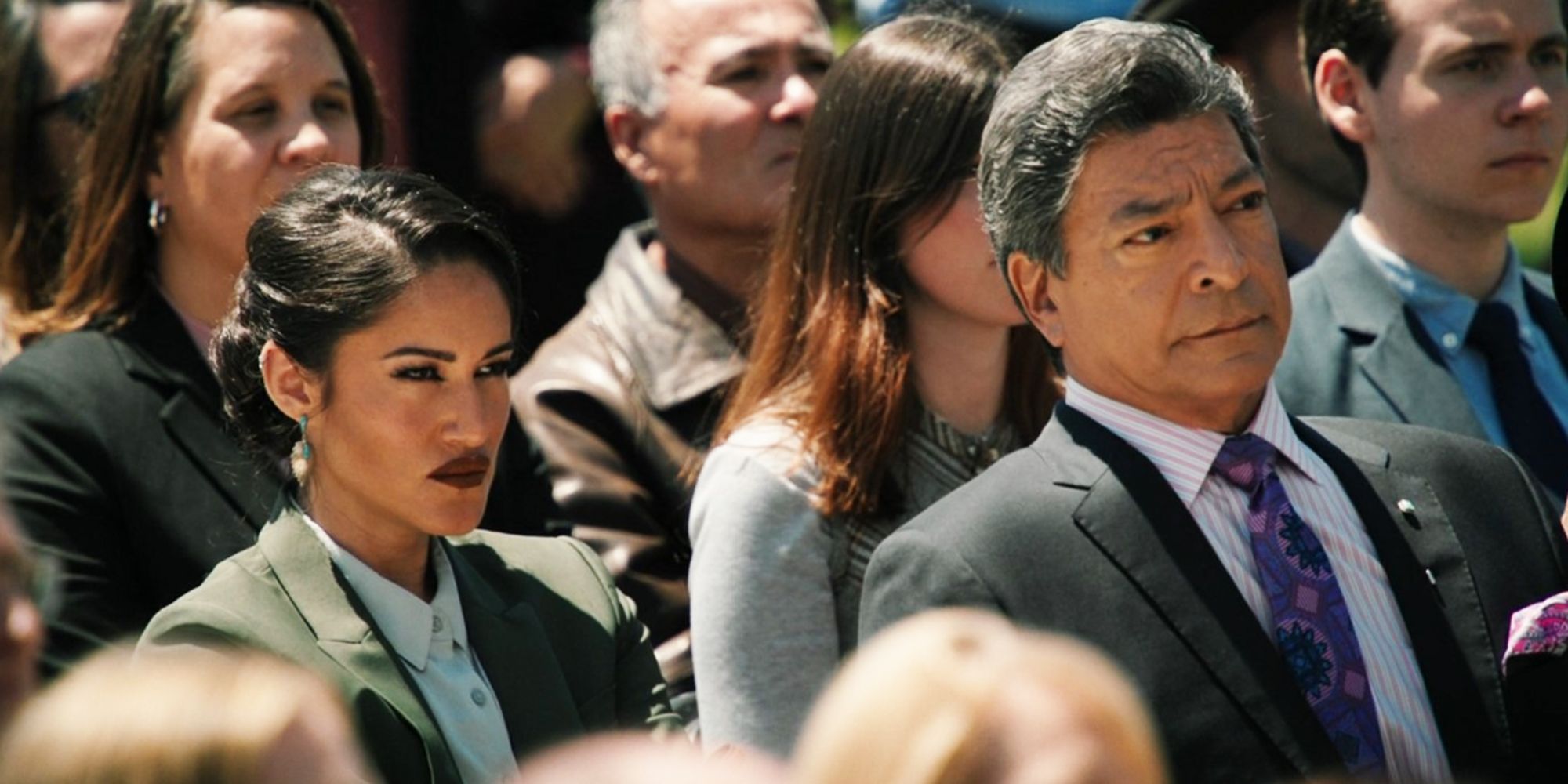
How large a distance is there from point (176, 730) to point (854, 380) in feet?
6.95

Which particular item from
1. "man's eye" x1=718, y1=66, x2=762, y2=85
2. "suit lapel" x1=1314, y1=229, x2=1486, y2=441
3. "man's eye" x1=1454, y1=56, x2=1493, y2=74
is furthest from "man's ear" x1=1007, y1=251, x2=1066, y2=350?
"man's eye" x1=718, y1=66, x2=762, y2=85

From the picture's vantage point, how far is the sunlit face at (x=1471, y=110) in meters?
4.67

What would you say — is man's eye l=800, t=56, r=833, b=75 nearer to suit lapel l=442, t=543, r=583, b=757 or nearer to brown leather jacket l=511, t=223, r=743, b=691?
brown leather jacket l=511, t=223, r=743, b=691

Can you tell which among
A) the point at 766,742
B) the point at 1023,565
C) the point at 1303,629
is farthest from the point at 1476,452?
the point at 766,742

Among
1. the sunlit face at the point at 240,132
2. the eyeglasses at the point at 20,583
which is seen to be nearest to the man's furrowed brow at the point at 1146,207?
the eyeglasses at the point at 20,583

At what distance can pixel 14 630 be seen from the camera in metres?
2.42

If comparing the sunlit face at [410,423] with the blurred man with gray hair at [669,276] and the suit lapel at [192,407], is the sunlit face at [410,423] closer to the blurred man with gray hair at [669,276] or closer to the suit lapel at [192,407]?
the suit lapel at [192,407]

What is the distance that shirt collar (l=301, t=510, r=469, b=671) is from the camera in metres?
3.37

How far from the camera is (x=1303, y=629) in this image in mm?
3236

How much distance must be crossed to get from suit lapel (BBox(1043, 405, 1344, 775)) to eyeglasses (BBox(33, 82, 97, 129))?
7.70 ft

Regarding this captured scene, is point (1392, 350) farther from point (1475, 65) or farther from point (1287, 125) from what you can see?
point (1287, 125)

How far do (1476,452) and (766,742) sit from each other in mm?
1234

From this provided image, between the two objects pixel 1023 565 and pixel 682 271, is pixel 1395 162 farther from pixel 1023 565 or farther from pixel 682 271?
pixel 1023 565

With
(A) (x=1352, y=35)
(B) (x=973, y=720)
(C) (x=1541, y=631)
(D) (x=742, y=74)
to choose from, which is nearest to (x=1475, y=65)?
(A) (x=1352, y=35)
